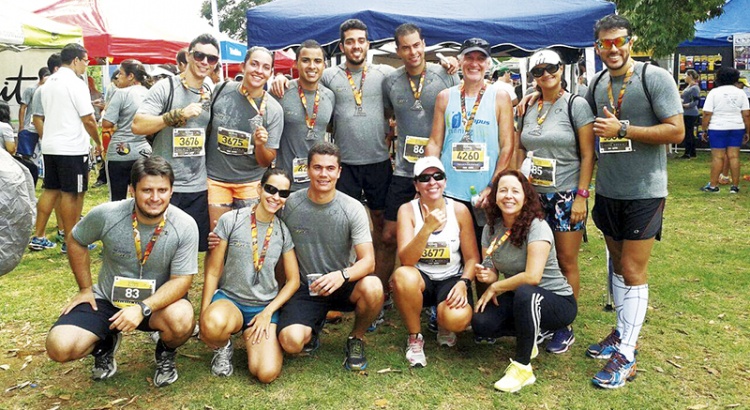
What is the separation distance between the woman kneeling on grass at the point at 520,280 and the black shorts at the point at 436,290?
0.56 feet

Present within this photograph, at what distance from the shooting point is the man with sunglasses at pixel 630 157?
3.22m

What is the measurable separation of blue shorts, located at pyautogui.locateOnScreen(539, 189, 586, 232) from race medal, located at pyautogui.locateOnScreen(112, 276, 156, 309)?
224 cm

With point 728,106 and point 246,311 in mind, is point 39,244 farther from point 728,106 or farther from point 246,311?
point 728,106

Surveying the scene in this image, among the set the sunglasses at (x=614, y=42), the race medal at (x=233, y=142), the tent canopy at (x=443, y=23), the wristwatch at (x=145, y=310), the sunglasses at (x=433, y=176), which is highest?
the tent canopy at (x=443, y=23)

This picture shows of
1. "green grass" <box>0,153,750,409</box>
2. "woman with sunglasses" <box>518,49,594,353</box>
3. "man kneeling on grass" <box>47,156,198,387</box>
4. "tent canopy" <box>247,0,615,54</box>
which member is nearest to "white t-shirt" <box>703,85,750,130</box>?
"tent canopy" <box>247,0,615,54</box>

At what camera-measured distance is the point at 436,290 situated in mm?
3723

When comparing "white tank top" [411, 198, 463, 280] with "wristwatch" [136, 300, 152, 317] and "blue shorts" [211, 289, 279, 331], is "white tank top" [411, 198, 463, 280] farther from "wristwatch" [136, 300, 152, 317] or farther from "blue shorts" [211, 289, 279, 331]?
"wristwatch" [136, 300, 152, 317]

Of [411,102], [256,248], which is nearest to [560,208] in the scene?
[411,102]

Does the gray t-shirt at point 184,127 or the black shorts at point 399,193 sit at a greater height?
the gray t-shirt at point 184,127

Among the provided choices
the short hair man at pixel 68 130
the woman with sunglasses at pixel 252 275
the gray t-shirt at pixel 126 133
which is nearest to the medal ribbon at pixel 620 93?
the woman with sunglasses at pixel 252 275

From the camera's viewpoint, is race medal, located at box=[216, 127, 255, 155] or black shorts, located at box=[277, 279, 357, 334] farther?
race medal, located at box=[216, 127, 255, 155]

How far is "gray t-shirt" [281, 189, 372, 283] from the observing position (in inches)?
145

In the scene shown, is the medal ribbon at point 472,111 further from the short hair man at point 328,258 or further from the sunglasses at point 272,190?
the sunglasses at point 272,190

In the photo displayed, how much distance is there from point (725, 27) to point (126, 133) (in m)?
13.3
